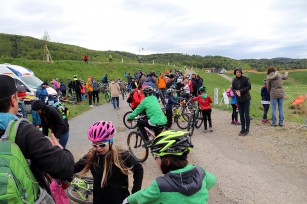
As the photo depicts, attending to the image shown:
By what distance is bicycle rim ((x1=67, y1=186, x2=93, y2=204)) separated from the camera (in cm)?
510

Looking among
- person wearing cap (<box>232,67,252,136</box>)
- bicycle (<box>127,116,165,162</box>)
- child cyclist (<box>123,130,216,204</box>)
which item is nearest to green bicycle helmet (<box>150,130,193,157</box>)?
child cyclist (<box>123,130,216,204</box>)

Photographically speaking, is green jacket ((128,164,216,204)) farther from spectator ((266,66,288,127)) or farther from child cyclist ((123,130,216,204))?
spectator ((266,66,288,127))

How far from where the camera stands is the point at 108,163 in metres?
3.09

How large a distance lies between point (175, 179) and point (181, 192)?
4.1 inches

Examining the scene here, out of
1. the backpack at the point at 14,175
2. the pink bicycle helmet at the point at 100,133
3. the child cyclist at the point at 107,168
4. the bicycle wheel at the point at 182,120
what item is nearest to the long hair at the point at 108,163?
the child cyclist at the point at 107,168

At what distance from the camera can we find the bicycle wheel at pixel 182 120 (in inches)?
415

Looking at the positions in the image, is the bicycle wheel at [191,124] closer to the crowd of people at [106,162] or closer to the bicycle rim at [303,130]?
the bicycle rim at [303,130]

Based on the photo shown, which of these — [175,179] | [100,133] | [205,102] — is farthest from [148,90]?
[175,179]

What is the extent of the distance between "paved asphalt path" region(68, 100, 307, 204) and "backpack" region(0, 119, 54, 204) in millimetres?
3878

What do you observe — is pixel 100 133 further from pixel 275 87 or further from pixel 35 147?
pixel 275 87

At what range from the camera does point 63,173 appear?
6.83ft

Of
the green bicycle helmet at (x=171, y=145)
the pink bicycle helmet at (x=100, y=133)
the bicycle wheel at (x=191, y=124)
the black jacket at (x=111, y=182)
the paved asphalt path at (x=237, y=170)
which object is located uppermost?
the green bicycle helmet at (x=171, y=145)

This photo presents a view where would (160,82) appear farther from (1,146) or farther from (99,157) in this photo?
(1,146)

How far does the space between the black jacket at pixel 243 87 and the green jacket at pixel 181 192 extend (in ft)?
24.9
